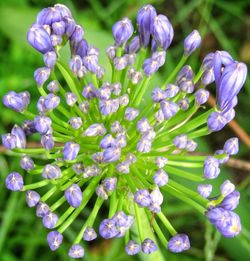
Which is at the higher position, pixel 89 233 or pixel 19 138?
pixel 19 138

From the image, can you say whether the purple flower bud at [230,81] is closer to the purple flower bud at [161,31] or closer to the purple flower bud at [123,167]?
the purple flower bud at [161,31]

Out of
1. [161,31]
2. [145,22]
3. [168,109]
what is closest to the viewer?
[168,109]

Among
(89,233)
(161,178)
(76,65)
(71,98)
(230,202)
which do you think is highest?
(76,65)

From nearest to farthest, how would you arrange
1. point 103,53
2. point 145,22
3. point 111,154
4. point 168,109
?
point 111,154, point 168,109, point 145,22, point 103,53

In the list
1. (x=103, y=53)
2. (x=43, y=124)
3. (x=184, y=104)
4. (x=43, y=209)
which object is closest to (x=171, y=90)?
(x=184, y=104)

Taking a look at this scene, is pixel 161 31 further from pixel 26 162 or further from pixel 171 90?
pixel 26 162

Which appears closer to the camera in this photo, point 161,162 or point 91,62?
point 161,162

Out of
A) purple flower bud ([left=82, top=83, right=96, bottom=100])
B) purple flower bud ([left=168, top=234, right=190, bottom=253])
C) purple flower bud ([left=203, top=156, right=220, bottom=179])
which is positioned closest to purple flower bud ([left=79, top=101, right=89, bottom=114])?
purple flower bud ([left=82, top=83, right=96, bottom=100])
